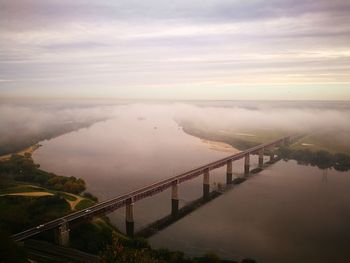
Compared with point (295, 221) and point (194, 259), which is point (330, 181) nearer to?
point (295, 221)

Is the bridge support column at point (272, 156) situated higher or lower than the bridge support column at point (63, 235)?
lower

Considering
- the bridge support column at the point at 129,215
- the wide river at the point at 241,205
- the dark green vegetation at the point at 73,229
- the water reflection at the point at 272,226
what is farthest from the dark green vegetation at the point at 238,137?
the bridge support column at the point at 129,215

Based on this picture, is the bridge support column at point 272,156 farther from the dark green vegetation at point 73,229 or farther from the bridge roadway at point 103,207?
the dark green vegetation at point 73,229

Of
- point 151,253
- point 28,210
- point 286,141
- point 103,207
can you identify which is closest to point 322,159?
point 286,141

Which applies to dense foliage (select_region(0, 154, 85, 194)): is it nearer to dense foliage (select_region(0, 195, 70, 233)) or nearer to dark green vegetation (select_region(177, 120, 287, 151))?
dense foliage (select_region(0, 195, 70, 233))

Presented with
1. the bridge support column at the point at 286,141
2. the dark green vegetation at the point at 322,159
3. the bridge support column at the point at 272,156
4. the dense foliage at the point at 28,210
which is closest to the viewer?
the dense foliage at the point at 28,210

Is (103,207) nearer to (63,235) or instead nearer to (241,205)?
(63,235)

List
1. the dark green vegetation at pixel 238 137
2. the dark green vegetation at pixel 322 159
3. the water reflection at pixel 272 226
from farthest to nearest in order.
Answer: the dark green vegetation at pixel 238 137 → the dark green vegetation at pixel 322 159 → the water reflection at pixel 272 226

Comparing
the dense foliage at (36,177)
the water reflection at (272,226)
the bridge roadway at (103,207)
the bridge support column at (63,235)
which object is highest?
the bridge roadway at (103,207)

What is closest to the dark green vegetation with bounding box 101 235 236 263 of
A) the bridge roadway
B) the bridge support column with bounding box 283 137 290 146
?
the bridge roadway
